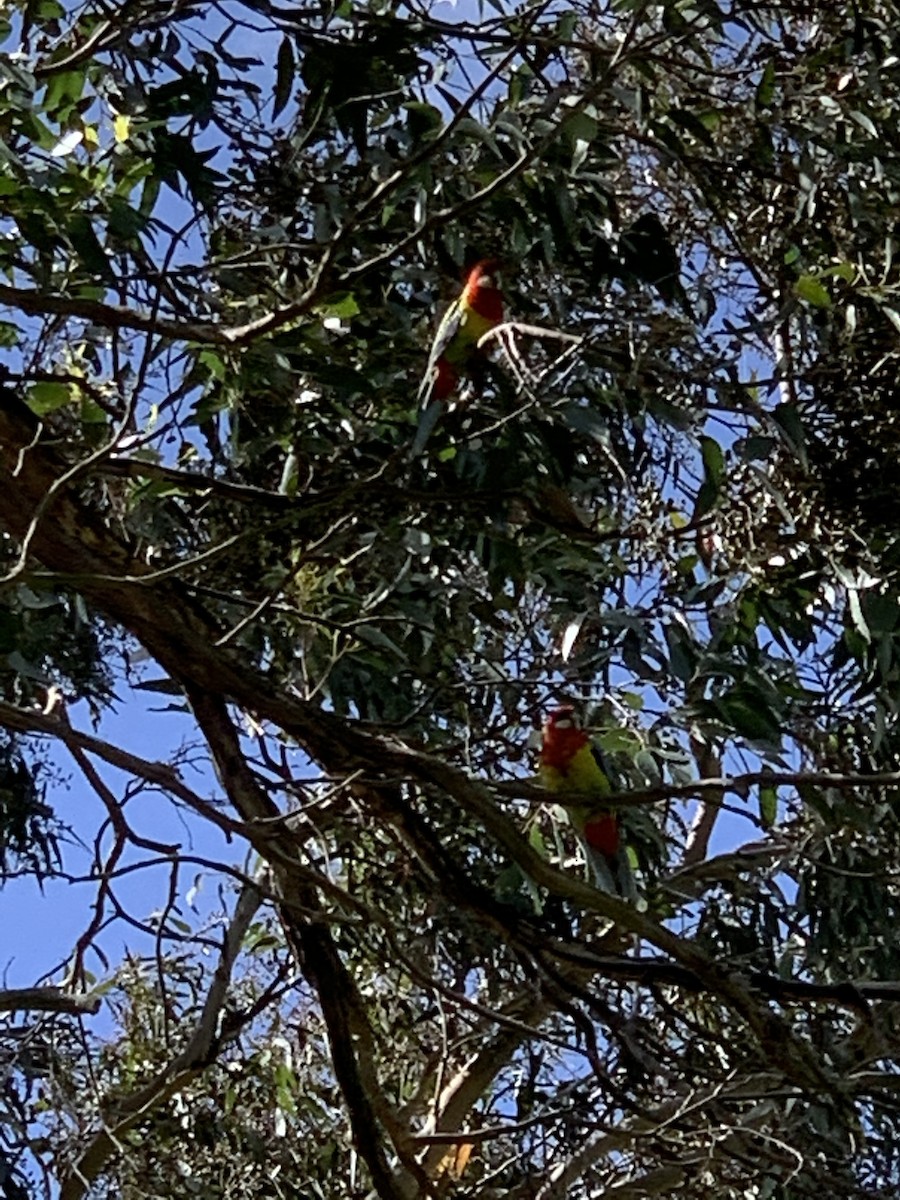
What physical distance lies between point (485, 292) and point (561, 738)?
638 mm

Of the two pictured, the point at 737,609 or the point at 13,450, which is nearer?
the point at 13,450

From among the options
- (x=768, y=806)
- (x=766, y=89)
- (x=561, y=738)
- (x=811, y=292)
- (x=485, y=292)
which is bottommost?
(x=768, y=806)

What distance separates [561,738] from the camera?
2455 millimetres

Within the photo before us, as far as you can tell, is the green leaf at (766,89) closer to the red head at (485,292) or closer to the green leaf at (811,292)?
the green leaf at (811,292)

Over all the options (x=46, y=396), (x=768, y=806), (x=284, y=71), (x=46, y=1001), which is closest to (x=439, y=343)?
(x=284, y=71)

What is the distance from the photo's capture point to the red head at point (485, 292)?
233 centimetres

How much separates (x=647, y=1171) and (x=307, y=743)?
195 cm

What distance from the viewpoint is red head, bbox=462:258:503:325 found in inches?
91.9

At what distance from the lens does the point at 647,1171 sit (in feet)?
12.2

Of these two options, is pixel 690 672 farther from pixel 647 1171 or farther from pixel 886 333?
pixel 647 1171

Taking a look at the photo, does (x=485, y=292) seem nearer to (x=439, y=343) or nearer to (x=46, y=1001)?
(x=439, y=343)

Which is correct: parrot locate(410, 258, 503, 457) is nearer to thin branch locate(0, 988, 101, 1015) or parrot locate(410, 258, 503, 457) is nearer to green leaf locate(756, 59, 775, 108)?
green leaf locate(756, 59, 775, 108)

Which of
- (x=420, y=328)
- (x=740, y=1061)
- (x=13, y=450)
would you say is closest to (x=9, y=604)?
(x=13, y=450)

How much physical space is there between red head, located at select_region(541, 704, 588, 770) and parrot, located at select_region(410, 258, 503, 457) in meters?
0.49
